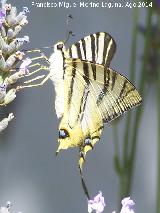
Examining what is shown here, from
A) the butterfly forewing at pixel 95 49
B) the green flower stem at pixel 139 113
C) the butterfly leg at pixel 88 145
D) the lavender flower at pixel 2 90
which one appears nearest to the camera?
the lavender flower at pixel 2 90

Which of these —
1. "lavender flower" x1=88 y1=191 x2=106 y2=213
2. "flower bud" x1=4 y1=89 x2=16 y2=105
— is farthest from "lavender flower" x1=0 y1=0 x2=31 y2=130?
"lavender flower" x1=88 y1=191 x2=106 y2=213

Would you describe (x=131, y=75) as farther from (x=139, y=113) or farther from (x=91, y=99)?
(x=91, y=99)

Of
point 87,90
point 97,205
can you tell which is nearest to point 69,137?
point 87,90

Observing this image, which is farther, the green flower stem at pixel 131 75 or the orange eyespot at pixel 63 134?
the green flower stem at pixel 131 75

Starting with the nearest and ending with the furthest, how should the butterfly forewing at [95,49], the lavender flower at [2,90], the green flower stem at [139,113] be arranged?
the lavender flower at [2,90] < the butterfly forewing at [95,49] < the green flower stem at [139,113]

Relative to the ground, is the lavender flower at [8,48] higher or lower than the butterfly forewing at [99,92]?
higher

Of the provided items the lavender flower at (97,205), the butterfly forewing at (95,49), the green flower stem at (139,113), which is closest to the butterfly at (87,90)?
the butterfly forewing at (95,49)

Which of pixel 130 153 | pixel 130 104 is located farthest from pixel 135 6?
pixel 130 104

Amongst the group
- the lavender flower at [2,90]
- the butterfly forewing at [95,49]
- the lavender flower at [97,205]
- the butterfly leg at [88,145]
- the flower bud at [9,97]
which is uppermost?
the butterfly forewing at [95,49]

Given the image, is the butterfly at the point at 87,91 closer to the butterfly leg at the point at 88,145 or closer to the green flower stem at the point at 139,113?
the butterfly leg at the point at 88,145
